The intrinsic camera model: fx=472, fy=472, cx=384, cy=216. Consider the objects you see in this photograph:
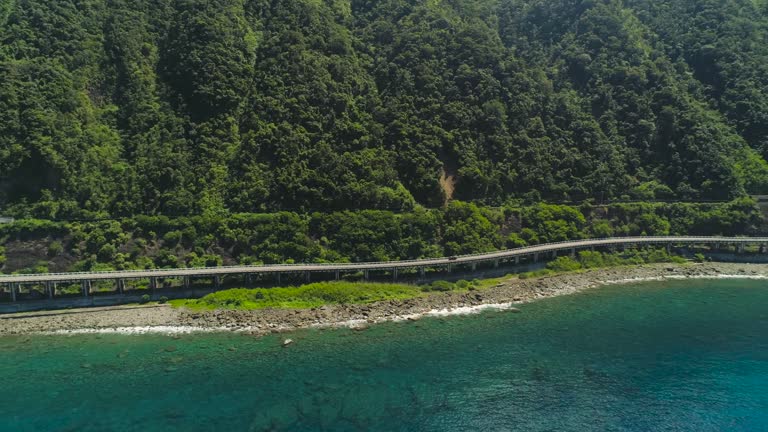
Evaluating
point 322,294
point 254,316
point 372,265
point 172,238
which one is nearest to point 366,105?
point 372,265

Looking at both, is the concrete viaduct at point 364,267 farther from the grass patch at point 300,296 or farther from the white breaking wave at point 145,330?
the white breaking wave at point 145,330

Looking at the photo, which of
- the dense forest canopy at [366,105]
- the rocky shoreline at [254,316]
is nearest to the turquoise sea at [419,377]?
the rocky shoreline at [254,316]

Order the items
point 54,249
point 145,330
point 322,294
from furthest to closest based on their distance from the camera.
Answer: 1. point 54,249
2. point 322,294
3. point 145,330

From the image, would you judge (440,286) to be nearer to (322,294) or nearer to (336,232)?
(322,294)

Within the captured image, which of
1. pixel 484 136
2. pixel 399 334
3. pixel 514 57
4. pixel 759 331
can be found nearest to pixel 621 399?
pixel 399 334

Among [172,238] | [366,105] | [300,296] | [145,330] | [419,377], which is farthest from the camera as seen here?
[366,105]
